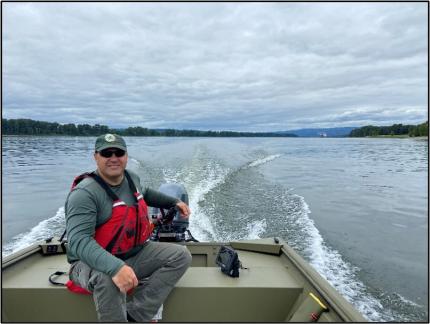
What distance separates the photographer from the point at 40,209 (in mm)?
9750

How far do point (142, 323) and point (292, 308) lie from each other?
1.21 metres

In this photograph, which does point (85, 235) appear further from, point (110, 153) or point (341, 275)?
point (341, 275)

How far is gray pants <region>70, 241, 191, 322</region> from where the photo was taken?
2334 millimetres

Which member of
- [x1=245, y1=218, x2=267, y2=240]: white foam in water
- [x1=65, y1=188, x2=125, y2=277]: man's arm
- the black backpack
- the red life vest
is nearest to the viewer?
[x1=65, y1=188, x2=125, y2=277]: man's arm

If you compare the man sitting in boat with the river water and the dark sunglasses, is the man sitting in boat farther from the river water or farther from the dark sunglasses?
the river water

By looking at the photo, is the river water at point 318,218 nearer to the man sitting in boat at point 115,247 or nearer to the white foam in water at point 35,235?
the white foam in water at point 35,235

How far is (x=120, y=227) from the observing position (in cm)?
248

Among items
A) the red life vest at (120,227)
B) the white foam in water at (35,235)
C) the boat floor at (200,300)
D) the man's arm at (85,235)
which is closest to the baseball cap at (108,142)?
the red life vest at (120,227)

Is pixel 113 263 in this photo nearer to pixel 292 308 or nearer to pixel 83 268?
pixel 83 268

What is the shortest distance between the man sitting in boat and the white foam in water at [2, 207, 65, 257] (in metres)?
4.66

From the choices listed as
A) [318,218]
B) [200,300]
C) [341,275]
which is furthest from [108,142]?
[318,218]

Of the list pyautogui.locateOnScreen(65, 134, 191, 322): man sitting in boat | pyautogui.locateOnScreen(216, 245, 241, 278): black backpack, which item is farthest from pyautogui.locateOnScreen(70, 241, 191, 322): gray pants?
pyautogui.locateOnScreen(216, 245, 241, 278): black backpack

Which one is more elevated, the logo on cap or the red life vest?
the logo on cap

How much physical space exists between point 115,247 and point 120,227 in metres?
0.16
